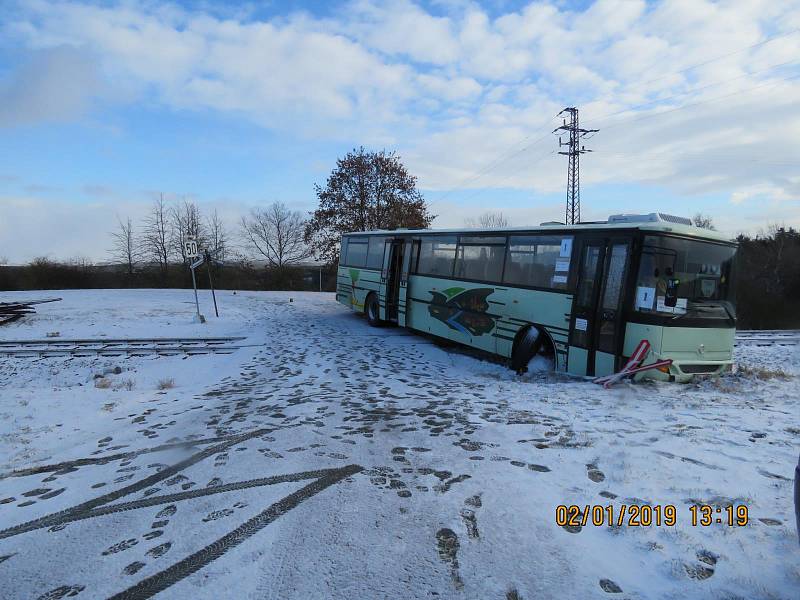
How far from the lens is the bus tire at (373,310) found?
16.2m

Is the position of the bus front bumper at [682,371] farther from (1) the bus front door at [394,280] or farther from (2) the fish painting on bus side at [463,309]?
(1) the bus front door at [394,280]

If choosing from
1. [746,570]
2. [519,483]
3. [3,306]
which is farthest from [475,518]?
[3,306]

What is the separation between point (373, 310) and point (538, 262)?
800 centimetres

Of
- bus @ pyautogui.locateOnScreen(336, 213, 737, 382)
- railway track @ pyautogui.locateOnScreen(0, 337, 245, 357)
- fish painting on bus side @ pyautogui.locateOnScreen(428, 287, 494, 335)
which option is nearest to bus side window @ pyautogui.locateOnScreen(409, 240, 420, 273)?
fish painting on bus side @ pyautogui.locateOnScreen(428, 287, 494, 335)

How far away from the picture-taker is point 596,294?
26.9ft

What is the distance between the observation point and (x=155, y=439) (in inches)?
217

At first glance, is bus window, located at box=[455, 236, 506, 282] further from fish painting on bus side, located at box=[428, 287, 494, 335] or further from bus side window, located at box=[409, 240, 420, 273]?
bus side window, located at box=[409, 240, 420, 273]

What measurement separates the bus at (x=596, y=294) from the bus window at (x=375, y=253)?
12.6 feet

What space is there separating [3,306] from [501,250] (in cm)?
2128

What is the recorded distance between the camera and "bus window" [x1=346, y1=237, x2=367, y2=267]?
17328 mm

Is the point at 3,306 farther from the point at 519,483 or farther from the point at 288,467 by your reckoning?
the point at 519,483

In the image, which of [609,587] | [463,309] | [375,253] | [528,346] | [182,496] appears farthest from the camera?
[375,253]

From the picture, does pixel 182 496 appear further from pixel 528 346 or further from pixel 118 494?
pixel 528 346

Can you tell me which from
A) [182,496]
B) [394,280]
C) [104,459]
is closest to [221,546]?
[182,496]
